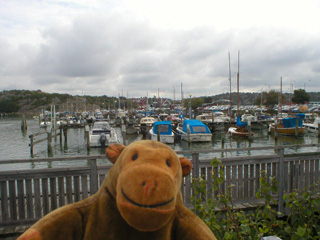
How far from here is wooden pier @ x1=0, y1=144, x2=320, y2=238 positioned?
14.7 ft

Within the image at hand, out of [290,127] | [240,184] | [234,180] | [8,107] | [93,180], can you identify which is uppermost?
[8,107]

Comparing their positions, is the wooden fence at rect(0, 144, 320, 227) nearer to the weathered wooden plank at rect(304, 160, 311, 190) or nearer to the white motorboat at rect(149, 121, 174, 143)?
the weathered wooden plank at rect(304, 160, 311, 190)

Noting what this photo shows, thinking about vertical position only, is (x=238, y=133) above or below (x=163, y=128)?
below

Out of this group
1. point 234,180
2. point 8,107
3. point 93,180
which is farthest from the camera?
point 8,107

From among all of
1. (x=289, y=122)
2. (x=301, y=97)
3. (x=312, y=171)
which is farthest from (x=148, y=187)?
(x=301, y=97)

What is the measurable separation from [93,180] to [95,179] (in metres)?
0.04

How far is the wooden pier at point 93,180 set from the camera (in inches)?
176

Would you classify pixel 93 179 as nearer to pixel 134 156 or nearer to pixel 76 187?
pixel 76 187

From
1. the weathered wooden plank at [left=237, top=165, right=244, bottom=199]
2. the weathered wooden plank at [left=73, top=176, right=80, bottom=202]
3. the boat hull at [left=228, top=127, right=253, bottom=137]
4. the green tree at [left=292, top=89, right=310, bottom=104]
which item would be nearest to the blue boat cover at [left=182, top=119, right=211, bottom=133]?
the boat hull at [left=228, top=127, right=253, bottom=137]

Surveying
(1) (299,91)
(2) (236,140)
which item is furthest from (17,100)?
(2) (236,140)

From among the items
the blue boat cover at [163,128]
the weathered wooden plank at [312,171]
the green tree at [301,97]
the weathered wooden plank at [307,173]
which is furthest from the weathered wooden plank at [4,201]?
the green tree at [301,97]

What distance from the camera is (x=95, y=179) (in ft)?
15.0

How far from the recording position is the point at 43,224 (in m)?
2.10

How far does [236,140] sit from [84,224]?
3512 centimetres
